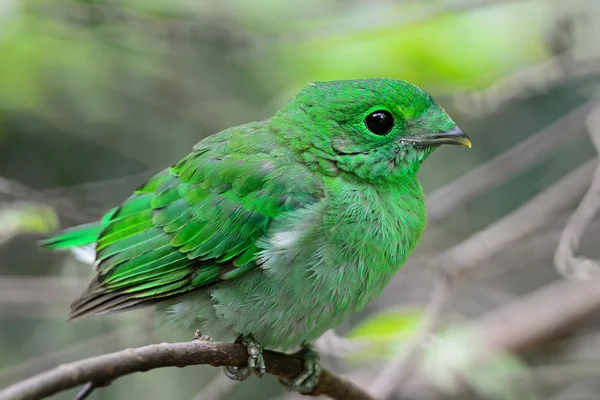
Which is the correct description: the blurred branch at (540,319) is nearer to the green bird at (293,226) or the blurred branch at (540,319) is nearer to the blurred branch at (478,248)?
the blurred branch at (478,248)

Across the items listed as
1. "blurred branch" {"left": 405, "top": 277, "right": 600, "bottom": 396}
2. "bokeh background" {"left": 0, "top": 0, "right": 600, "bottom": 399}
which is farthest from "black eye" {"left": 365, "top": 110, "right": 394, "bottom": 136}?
"blurred branch" {"left": 405, "top": 277, "right": 600, "bottom": 396}

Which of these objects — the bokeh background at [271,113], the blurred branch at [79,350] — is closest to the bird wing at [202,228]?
the bokeh background at [271,113]

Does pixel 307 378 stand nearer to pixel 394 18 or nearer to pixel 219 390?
pixel 219 390

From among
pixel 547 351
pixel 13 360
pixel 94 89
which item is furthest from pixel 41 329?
pixel 547 351

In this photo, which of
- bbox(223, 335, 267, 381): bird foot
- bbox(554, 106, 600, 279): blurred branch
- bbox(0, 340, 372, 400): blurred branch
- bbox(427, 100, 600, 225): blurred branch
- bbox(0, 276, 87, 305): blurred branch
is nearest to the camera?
bbox(0, 340, 372, 400): blurred branch

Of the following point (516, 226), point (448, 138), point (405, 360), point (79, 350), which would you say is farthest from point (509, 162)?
point (79, 350)

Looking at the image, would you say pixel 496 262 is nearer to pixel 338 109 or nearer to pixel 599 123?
pixel 599 123

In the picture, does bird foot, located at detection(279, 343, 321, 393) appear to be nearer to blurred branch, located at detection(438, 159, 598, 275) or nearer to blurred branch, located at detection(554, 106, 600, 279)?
blurred branch, located at detection(554, 106, 600, 279)
